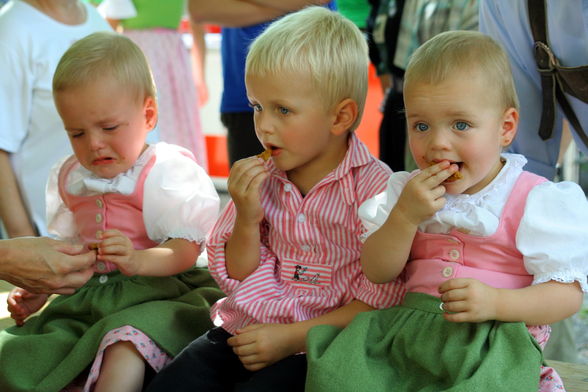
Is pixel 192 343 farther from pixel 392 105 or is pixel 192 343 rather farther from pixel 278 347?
pixel 392 105

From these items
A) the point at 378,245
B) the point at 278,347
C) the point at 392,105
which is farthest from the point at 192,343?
the point at 392,105

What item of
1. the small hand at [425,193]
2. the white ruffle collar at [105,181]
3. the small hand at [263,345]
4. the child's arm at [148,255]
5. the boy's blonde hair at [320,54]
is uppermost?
the boy's blonde hair at [320,54]

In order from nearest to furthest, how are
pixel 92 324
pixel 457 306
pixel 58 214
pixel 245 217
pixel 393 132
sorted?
pixel 457 306 < pixel 245 217 < pixel 92 324 < pixel 58 214 < pixel 393 132

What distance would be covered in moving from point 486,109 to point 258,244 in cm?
61

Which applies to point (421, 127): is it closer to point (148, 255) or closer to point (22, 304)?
point (148, 255)

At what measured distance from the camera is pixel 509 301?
4.65 ft

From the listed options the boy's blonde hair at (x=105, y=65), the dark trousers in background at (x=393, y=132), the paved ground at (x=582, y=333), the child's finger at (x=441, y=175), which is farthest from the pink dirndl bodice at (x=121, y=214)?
the paved ground at (x=582, y=333)

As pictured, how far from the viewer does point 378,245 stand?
155cm

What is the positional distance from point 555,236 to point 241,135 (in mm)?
1478

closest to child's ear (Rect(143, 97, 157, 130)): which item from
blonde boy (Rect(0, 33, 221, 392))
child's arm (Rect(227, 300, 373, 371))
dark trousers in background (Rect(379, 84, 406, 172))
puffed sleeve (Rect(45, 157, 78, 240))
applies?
blonde boy (Rect(0, 33, 221, 392))

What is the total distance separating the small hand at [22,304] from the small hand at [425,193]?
1057 millimetres

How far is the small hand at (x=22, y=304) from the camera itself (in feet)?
6.55

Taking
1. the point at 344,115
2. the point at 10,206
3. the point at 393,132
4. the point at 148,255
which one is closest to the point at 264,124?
the point at 344,115

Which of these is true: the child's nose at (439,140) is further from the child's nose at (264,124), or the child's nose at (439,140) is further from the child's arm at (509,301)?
the child's nose at (264,124)
